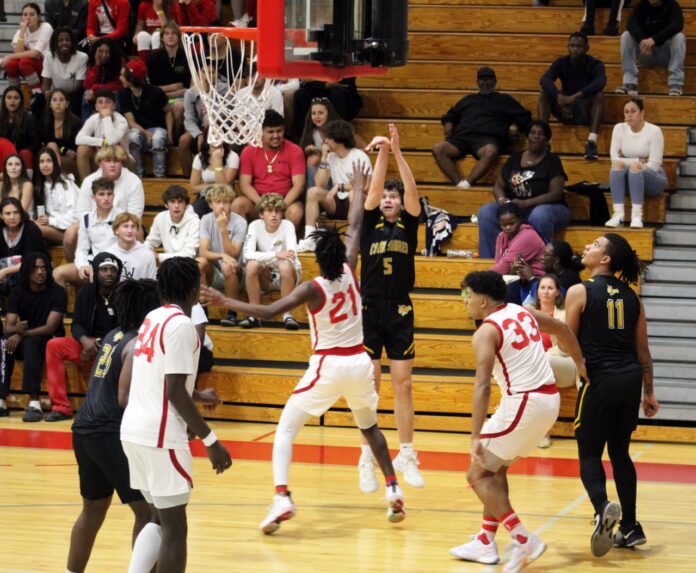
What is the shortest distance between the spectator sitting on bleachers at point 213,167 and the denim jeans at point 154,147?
83 cm

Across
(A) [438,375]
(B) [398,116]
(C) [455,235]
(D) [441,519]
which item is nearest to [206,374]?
(A) [438,375]

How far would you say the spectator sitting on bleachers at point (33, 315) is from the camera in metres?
10.7

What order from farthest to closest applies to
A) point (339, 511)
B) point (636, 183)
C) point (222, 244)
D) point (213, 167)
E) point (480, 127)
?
point (480, 127)
point (213, 167)
point (636, 183)
point (222, 244)
point (339, 511)

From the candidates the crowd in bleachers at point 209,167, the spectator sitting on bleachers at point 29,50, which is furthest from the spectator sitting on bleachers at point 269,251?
the spectator sitting on bleachers at point 29,50

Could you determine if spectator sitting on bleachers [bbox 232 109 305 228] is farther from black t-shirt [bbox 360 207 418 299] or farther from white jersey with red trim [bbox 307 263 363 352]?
white jersey with red trim [bbox 307 263 363 352]

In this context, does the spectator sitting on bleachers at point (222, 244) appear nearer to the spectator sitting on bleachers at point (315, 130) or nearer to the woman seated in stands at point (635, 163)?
the spectator sitting on bleachers at point (315, 130)

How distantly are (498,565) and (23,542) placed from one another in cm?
263

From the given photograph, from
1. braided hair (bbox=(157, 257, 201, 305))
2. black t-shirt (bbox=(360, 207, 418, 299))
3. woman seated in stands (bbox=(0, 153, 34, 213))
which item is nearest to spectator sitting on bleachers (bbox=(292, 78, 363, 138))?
woman seated in stands (bbox=(0, 153, 34, 213))

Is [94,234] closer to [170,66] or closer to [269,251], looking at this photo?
[269,251]

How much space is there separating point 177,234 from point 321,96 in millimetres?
2519

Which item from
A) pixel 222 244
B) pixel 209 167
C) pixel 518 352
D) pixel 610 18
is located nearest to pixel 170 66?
pixel 209 167

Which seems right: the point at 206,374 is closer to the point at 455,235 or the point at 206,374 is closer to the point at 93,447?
the point at 455,235

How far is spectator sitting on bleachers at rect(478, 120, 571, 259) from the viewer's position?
36.9 ft

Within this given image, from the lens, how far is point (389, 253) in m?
8.12
